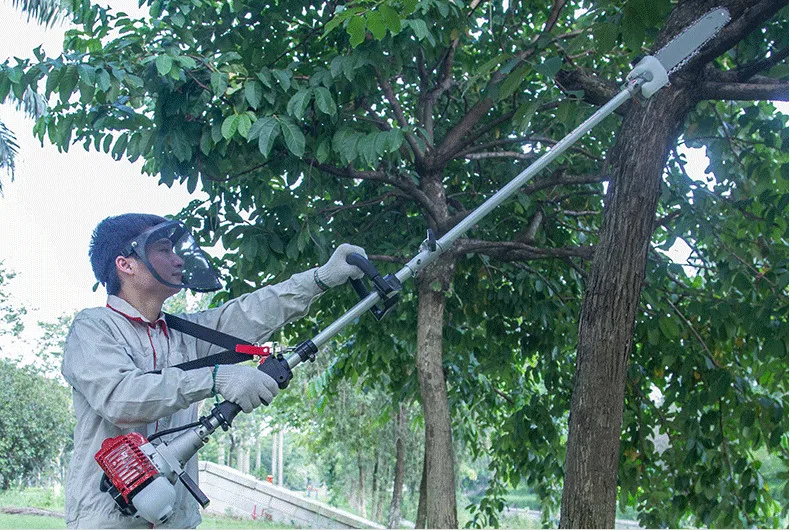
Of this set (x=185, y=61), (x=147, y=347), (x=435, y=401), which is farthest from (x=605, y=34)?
(x=435, y=401)

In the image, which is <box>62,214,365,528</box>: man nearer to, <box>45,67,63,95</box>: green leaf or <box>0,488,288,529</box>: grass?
<box>45,67,63,95</box>: green leaf

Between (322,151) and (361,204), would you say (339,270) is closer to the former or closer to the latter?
(322,151)

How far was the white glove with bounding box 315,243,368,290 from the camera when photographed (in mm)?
2152

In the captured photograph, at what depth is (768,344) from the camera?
3.59 m

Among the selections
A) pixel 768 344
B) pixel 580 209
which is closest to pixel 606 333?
pixel 768 344

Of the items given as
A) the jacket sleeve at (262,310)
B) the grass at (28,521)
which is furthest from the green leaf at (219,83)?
the grass at (28,521)

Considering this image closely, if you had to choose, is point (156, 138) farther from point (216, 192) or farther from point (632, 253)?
point (632, 253)

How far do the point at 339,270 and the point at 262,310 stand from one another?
0.74 feet

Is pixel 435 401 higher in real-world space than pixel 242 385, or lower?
higher

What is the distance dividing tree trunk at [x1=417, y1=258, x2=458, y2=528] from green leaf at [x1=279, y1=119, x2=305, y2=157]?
1.02 m

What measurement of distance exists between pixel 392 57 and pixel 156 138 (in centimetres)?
88

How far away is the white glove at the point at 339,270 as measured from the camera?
215cm

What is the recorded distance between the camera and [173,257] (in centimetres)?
211

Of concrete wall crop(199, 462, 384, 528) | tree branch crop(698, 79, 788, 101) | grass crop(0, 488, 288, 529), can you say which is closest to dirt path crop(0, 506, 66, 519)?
grass crop(0, 488, 288, 529)
